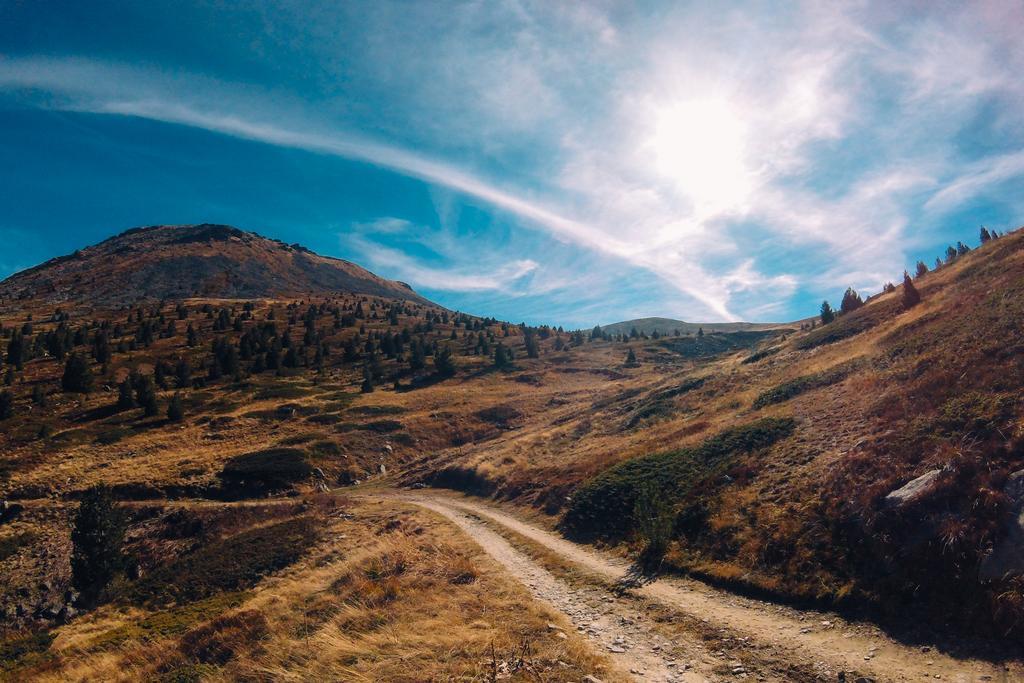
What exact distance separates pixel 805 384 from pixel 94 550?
157 ft

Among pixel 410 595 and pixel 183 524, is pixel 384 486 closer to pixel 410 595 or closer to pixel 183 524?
pixel 183 524

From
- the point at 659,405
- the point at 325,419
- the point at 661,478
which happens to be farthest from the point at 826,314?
the point at 325,419

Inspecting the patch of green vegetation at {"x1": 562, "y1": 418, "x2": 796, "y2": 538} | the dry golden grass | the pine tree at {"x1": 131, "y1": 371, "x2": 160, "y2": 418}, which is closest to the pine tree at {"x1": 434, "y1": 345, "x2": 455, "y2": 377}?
the pine tree at {"x1": 131, "y1": 371, "x2": 160, "y2": 418}

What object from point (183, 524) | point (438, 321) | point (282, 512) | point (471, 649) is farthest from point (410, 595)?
point (438, 321)

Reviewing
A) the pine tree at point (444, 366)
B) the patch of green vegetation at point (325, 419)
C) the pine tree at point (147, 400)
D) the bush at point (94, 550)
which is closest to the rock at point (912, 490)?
the bush at point (94, 550)

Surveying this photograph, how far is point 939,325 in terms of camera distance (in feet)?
96.8

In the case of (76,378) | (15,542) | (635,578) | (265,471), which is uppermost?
(76,378)

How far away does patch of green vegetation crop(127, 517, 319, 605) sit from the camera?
82.8ft

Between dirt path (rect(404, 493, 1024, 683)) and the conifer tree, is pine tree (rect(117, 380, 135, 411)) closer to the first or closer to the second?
the conifer tree

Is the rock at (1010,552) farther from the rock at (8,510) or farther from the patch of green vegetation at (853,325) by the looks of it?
the rock at (8,510)

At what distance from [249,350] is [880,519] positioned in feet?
388

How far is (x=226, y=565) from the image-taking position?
2759cm

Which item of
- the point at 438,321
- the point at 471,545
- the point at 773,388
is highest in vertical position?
the point at 438,321

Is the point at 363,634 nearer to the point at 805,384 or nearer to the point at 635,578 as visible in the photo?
the point at 635,578
